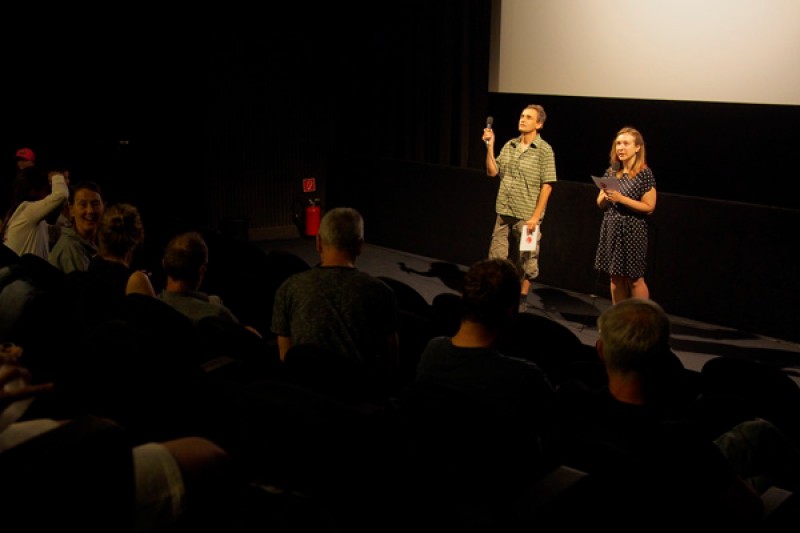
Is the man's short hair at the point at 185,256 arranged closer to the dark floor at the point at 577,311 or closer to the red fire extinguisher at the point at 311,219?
the dark floor at the point at 577,311

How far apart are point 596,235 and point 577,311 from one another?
688mm

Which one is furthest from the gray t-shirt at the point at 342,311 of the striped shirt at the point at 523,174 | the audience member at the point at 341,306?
the striped shirt at the point at 523,174

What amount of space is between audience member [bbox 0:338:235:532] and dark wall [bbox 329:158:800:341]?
4973 millimetres

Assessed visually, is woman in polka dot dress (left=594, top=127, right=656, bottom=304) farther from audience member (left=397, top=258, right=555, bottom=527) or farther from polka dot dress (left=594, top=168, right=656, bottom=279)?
audience member (left=397, top=258, right=555, bottom=527)

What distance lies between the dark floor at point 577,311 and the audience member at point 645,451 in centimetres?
304

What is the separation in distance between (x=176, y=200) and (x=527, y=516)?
22.7 ft

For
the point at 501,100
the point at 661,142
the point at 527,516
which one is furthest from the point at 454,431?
the point at 501,100

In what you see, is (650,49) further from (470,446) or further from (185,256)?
(470,446)

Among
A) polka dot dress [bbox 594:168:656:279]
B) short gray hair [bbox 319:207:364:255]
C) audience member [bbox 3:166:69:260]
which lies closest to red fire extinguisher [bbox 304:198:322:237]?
audience member [bbox 3:166:69:260]

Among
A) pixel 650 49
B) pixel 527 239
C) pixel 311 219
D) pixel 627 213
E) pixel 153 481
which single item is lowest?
pixel 311 219

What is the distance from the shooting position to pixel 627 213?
17.2 ft

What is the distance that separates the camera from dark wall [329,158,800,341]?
18.4 ft

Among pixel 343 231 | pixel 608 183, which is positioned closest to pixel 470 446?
pixel 343 231

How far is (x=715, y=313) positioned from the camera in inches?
232
